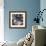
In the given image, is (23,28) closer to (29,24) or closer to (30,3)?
(29,24)

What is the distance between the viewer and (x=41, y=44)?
9.21 ft

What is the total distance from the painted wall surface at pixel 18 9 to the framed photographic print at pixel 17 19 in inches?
5.2

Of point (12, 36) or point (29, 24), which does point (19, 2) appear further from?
point (12, 36)

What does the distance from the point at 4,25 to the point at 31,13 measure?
124 centimetres

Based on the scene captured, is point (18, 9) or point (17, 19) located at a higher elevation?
point (18, 9)

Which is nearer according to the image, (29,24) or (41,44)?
(41,44)

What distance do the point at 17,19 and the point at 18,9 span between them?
1.38ft

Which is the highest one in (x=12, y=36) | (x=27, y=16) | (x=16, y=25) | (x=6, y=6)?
(x=6, y=6)

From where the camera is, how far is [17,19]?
5.91 metres

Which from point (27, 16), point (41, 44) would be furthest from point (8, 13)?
point (41, 44)

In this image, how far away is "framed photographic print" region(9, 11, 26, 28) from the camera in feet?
19.3

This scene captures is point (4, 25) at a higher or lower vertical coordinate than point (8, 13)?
lower

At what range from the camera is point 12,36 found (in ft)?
19.4

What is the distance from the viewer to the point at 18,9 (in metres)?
5.87
